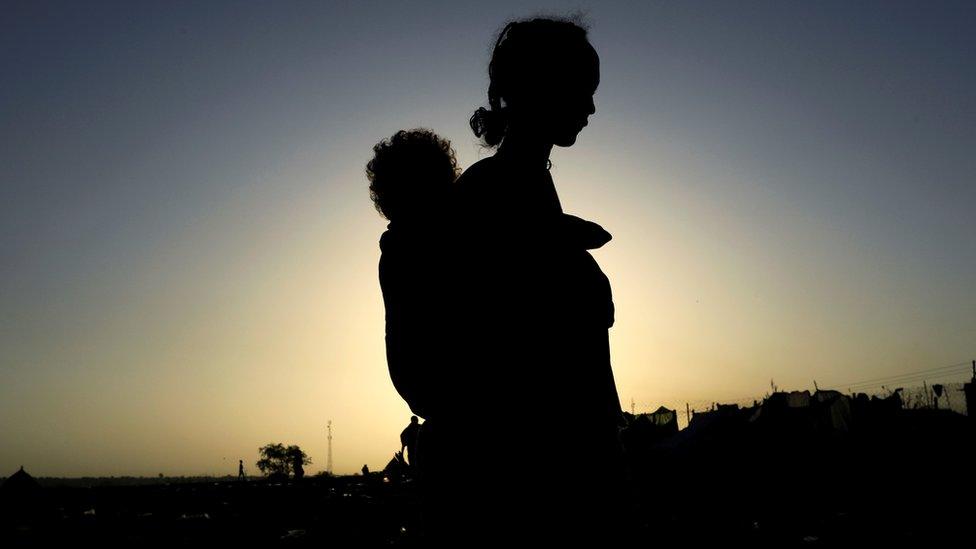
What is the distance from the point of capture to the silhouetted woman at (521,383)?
973 mm

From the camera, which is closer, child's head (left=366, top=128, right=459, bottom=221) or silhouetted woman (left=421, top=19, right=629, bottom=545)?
silhouetted woman (left=421, top=19, right=629, bottom=545)

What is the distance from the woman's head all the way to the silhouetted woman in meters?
0.11

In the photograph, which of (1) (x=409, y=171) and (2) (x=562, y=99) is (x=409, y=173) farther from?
(2) (x=562, y=99)

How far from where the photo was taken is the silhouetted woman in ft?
3.19

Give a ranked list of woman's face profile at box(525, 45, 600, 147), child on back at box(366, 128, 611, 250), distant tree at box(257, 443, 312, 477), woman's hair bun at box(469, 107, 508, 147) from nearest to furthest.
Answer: woman's face profile at box(525, 45, 600, 147) → woman's hair bun at box(469, 107, 508, 147) → child on back at box(366, 128, 611, 250) → distant tree at box(257, 443, 312, 477)

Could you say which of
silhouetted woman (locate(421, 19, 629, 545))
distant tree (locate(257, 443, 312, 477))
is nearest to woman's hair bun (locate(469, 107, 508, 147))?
silhouetted woman (locate(421, 19, 629, 545))

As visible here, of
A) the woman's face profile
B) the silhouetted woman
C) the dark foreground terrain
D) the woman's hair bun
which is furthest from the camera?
the dark foreground terrain

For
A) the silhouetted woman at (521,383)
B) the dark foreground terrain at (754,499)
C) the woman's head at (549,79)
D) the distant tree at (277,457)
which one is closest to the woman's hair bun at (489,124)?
the woman's head at (549,79)

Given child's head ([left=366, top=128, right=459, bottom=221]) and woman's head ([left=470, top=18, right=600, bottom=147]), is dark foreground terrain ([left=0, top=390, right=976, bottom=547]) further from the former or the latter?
woman's head ([left=470, top=18, right=600, bottom=147])

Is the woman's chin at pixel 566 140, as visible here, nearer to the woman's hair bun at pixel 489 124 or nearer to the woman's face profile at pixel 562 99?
the woman's face profile at pixel 562 99

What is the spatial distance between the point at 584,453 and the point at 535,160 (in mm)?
556

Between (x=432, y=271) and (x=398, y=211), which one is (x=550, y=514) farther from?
(x=398, y=211)

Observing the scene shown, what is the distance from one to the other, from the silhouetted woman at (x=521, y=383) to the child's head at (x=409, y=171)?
1.49 feet

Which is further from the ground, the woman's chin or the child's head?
the child's head
